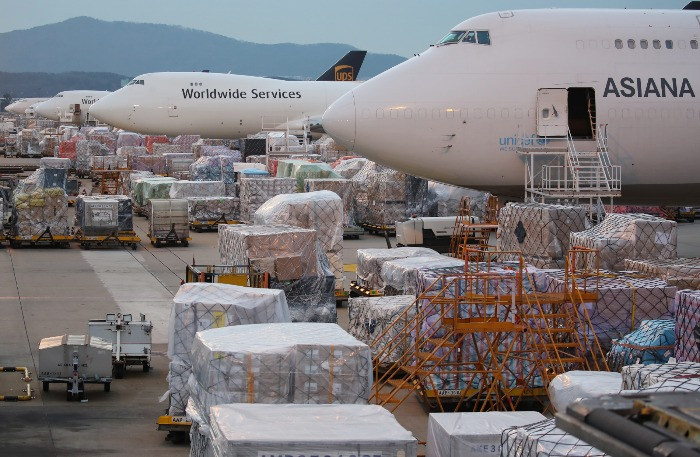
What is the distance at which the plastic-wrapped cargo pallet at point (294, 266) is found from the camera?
1952 centimetres

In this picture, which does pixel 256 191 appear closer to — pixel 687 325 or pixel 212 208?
pixel 212 208

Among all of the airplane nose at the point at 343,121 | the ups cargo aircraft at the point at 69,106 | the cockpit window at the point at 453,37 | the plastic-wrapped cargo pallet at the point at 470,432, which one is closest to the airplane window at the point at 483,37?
the cockpit window at the point at 453,37

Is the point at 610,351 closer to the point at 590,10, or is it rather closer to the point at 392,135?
the point at 392,135

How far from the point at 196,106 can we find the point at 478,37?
133ft

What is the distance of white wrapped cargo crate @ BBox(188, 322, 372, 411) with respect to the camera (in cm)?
1162

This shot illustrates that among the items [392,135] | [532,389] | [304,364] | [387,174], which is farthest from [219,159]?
[304,364]

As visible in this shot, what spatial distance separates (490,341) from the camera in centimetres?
1548

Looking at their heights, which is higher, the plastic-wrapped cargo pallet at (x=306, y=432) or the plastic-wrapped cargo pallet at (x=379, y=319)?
the plastic-wrapped cargo pallet at (x=306, y=432)

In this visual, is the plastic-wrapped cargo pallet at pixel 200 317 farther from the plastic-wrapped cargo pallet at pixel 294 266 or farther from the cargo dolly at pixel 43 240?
the cargo dolly at pixel 43 240

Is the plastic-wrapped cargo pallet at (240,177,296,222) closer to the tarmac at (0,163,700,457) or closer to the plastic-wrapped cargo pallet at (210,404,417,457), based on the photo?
the tarmac at (0,163,700,457)

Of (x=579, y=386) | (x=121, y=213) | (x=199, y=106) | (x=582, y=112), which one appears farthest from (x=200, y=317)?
(x=199, y=106)

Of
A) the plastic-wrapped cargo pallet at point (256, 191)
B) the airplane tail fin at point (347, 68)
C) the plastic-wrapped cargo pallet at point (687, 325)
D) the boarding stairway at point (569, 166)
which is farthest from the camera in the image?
the airplane tail fin at point (347, 68)

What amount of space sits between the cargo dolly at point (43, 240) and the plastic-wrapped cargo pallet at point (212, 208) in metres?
5.90

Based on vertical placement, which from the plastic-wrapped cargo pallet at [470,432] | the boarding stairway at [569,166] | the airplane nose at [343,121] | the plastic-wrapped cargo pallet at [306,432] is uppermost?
the airplane nose at [343,121]
